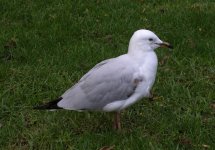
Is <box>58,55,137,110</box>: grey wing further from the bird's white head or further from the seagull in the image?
the bird's white head

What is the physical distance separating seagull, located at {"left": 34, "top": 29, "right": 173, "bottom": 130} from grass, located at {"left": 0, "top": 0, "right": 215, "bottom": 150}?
28 centimetres

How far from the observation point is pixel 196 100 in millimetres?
5020

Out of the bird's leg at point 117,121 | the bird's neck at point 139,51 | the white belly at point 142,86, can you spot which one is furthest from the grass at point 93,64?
the bird's neck at point 139,51

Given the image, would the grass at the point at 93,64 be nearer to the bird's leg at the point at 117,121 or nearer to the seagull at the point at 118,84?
the bird's leg at the point at 117,121

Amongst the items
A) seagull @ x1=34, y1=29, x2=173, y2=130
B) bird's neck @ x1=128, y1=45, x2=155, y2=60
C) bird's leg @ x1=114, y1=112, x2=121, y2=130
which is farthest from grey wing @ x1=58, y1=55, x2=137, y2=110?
bird's leg @ x1=114, y1=112, x2=121, y2=130

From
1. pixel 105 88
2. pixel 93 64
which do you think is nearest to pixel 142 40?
pixel 105 88

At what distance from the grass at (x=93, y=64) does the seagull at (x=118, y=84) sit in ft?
0.93

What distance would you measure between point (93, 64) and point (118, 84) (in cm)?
151

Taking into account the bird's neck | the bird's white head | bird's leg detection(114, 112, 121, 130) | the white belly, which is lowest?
bird's leg detection(114, 112, 121, 130)

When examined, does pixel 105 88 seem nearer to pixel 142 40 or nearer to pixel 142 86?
pixel 142 86

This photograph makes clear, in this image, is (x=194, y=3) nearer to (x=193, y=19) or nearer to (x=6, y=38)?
(x=193, y=19)

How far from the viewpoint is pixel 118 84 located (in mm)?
4312

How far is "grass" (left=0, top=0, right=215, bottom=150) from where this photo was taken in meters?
4.45

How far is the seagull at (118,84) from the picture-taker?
14.1 ft
